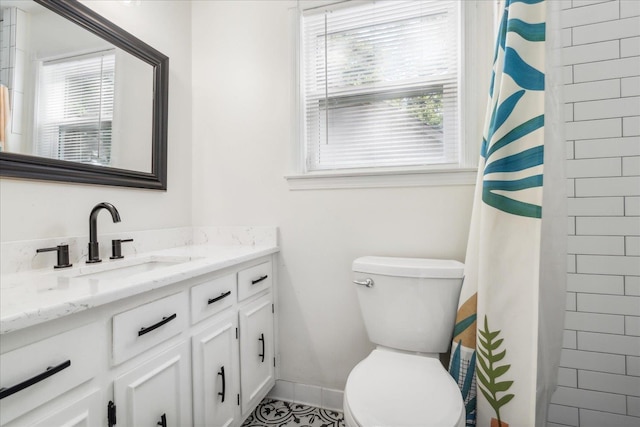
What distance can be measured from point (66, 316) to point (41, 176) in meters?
0.72

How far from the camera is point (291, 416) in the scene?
1.59 metres

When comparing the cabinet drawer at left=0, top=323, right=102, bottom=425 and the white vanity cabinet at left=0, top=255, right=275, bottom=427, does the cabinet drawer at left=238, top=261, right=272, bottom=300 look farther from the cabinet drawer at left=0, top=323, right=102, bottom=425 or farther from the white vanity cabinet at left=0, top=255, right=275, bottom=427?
the cabinet drawer at left=0, top=323, right=102, bottom=425

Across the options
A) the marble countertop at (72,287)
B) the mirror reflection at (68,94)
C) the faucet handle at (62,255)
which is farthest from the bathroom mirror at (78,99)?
the marble countertop at (72,287)

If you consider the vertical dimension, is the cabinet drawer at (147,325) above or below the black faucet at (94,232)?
below

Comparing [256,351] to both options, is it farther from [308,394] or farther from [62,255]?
[62,255]

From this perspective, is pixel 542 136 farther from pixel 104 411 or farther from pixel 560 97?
pixel 104 411

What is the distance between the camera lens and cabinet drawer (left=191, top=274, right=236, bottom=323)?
114cm

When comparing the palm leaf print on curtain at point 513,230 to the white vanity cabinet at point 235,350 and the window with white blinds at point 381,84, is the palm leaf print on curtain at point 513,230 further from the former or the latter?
the white vanity cabinet at point 235,350

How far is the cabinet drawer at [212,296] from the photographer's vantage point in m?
1.14

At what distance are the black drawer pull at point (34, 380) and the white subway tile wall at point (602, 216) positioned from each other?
164cm

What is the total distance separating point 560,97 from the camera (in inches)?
41.3

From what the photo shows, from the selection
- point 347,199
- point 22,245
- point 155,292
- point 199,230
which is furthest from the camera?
point 199,230

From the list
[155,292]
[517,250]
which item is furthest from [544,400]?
[155,292]

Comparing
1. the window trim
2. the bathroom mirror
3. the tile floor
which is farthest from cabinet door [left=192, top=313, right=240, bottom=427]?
the window trim
